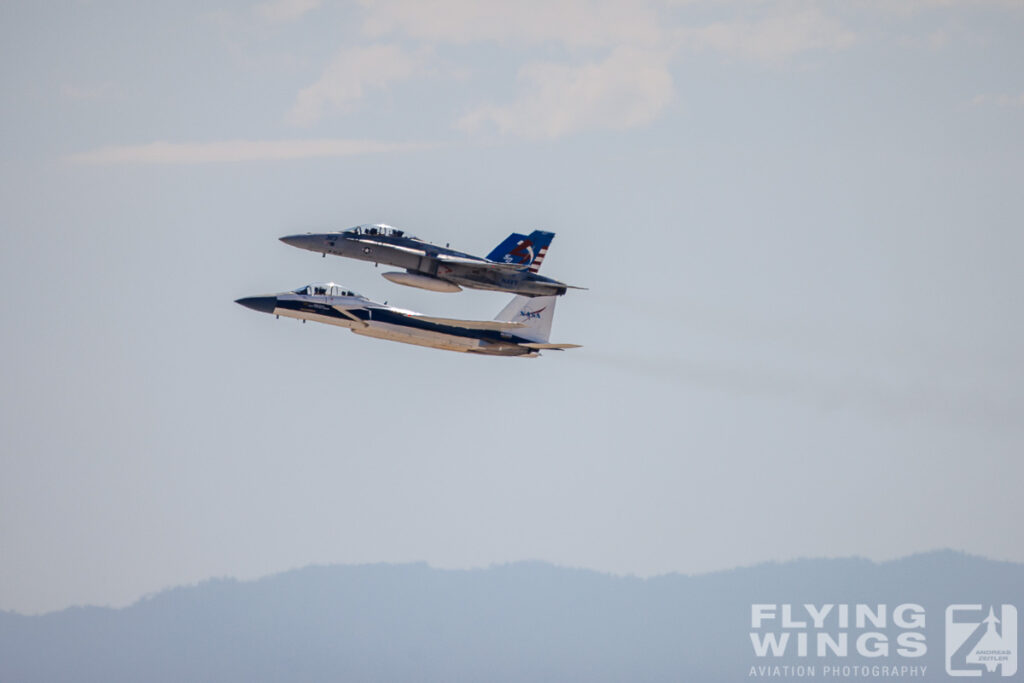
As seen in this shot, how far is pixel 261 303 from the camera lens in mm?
80000

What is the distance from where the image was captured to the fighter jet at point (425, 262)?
79.8 meters

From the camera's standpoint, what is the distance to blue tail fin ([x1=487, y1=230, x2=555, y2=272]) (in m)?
83.1

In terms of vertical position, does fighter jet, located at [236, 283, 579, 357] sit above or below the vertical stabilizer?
below

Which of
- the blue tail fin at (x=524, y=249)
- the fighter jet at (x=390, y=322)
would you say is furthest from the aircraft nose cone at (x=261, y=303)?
the blue tail fin at (x=524, y=249)

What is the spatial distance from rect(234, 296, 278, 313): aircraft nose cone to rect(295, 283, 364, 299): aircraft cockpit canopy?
1.54 m

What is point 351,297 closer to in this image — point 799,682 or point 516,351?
point 516,351

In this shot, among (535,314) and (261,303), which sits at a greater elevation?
(535,314)

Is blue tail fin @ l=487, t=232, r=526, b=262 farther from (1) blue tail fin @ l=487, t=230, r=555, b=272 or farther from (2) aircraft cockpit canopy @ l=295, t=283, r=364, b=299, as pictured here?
(2) aircraft cockpit canopy @ l=295, t=283, r=364, b=299

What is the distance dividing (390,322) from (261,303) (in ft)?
22.0

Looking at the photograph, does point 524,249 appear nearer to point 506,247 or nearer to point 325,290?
point 506,247

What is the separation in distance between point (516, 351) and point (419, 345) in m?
5.07

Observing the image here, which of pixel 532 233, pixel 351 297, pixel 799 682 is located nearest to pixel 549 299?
pixel 532 233

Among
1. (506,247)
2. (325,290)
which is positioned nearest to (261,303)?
(325,290)

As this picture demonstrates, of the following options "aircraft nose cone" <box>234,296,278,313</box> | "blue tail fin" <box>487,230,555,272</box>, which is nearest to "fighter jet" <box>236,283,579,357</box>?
"aircraft nose cone" <box>234,296,278,313</box>
